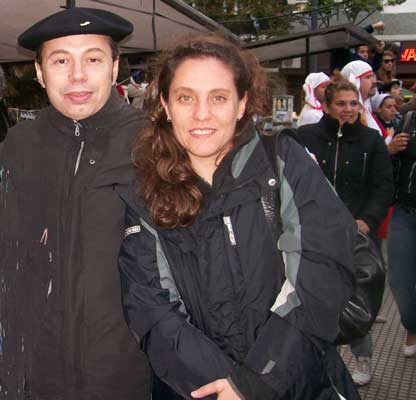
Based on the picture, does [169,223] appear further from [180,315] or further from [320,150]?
[320,150]

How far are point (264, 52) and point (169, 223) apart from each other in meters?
8.36

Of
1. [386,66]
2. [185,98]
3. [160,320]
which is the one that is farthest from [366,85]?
[160,320]

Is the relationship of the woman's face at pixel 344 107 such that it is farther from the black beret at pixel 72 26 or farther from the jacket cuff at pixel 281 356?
the jacket cuff at pixel 281 356

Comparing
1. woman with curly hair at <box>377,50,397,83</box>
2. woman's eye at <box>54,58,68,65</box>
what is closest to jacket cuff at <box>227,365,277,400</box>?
woman's eye at <box>54,58,68,65</box>

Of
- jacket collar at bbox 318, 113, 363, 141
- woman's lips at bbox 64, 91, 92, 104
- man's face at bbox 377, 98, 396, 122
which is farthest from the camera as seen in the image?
man's face at bbox 377, 98, 396, 122

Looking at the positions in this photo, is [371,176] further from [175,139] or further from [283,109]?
[175,139]

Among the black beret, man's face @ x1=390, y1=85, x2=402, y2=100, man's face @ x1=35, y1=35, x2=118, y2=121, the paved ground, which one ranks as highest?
the black beret

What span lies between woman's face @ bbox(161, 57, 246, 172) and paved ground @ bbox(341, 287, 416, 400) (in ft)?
8.54

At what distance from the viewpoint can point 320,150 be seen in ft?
14.1

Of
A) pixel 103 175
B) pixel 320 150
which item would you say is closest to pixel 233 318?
pixel 103 175

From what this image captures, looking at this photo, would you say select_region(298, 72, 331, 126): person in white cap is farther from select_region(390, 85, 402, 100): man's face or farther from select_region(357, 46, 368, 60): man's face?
select_region(357, 46, 368, 60): man's face

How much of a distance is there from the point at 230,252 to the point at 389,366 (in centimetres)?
294

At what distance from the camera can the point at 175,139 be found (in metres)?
2.07

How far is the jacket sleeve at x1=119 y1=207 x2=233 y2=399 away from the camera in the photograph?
71.9 inches
